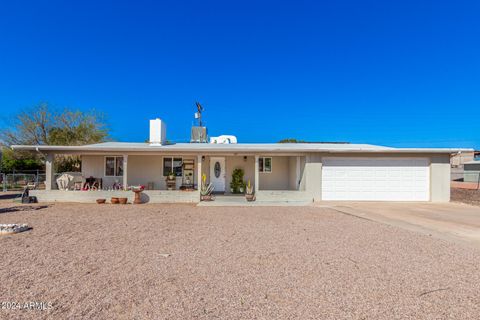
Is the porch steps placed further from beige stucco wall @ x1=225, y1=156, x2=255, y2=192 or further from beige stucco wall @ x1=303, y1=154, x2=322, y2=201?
beige stucco wall @ x1=225, y1=156, x2=255, y2=192

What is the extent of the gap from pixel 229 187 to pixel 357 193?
21.2 feet

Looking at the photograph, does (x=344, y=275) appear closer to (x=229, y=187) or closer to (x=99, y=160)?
(x=229, y=187)

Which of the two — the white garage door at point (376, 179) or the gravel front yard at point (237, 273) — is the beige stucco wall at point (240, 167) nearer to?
the white garage door at point (376, 179)

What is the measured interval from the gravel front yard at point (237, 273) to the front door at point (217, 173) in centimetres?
825

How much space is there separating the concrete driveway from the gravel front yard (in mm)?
779

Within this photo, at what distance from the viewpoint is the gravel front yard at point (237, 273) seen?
2936 millimetres

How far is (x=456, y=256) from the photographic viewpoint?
15.7 ft

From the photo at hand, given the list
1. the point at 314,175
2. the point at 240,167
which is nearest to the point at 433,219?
the point at 314,175

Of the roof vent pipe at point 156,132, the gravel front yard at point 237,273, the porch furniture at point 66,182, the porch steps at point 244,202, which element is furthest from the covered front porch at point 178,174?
the gravel front yard at point 237,273

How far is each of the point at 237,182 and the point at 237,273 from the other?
36.7 feet

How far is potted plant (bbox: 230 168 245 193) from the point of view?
15.1 m

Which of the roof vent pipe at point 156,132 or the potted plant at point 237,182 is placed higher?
the roof vent pipe at point 156,132

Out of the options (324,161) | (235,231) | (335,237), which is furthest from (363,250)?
(324,161)

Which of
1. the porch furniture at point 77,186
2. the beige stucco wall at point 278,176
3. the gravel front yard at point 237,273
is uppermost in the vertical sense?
the beige stucco wall at point 278,176
